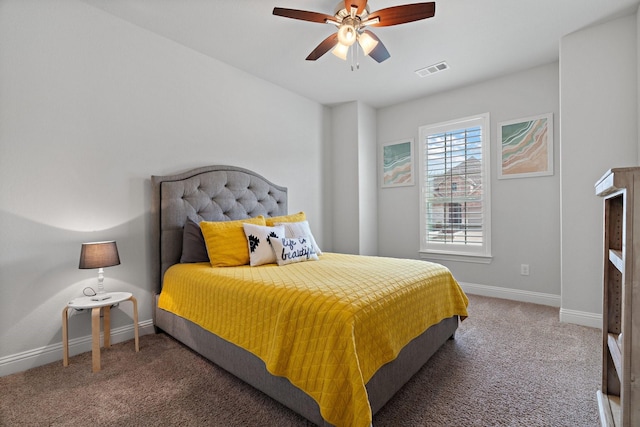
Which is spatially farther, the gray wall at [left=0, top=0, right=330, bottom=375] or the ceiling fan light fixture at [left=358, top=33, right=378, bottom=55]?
the ceiling fan light fixture at [left=358, top=33, right=378, bottom=55]

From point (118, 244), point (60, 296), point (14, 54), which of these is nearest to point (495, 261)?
point (118, 244)

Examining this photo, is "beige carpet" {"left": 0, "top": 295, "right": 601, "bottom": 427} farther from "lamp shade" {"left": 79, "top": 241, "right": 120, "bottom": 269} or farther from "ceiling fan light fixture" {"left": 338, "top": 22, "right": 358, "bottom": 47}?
"ceiling fan light fixture" {"left": 338, "top": 22, "right": 358, "bottom": 47}

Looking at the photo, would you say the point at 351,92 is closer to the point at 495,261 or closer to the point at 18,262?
the point at 495,261

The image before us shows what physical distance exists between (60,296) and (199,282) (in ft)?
3.36

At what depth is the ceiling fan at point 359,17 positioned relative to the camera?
190cm

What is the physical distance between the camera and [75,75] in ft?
7.47

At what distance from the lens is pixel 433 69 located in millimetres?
3354

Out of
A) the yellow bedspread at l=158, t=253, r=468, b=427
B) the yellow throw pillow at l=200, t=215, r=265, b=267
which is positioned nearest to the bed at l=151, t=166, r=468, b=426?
the yellow bedspread at l=158, t=253, r=468, b=427

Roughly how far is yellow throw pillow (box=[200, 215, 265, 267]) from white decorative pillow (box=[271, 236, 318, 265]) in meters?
0.27

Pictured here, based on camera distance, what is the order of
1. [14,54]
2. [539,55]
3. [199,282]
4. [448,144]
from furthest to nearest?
[448,144]
[539,55]
[199,282]
[14,54]

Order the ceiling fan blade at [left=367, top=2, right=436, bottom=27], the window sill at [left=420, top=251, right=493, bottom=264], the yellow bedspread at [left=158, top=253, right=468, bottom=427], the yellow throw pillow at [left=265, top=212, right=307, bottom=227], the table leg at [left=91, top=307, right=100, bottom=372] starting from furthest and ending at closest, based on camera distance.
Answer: the window sill at [left=420, top=251, right=493, bottom=264] → the yellow throw pillow at [left=265, top=212, right=307, bottom=227] → the table leg at [left=91, top=307, right=100, bottom=372] → the ceiling fan blade at [left=367, top=2, right=436, bottom=27] → the yellow bedspread at [left=158, top=253, right=468, bottom=427]

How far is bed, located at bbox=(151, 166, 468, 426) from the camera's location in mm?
1322

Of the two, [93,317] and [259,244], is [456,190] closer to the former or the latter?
[259,244]

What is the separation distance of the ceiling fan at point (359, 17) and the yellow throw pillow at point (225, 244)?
5.50ft
